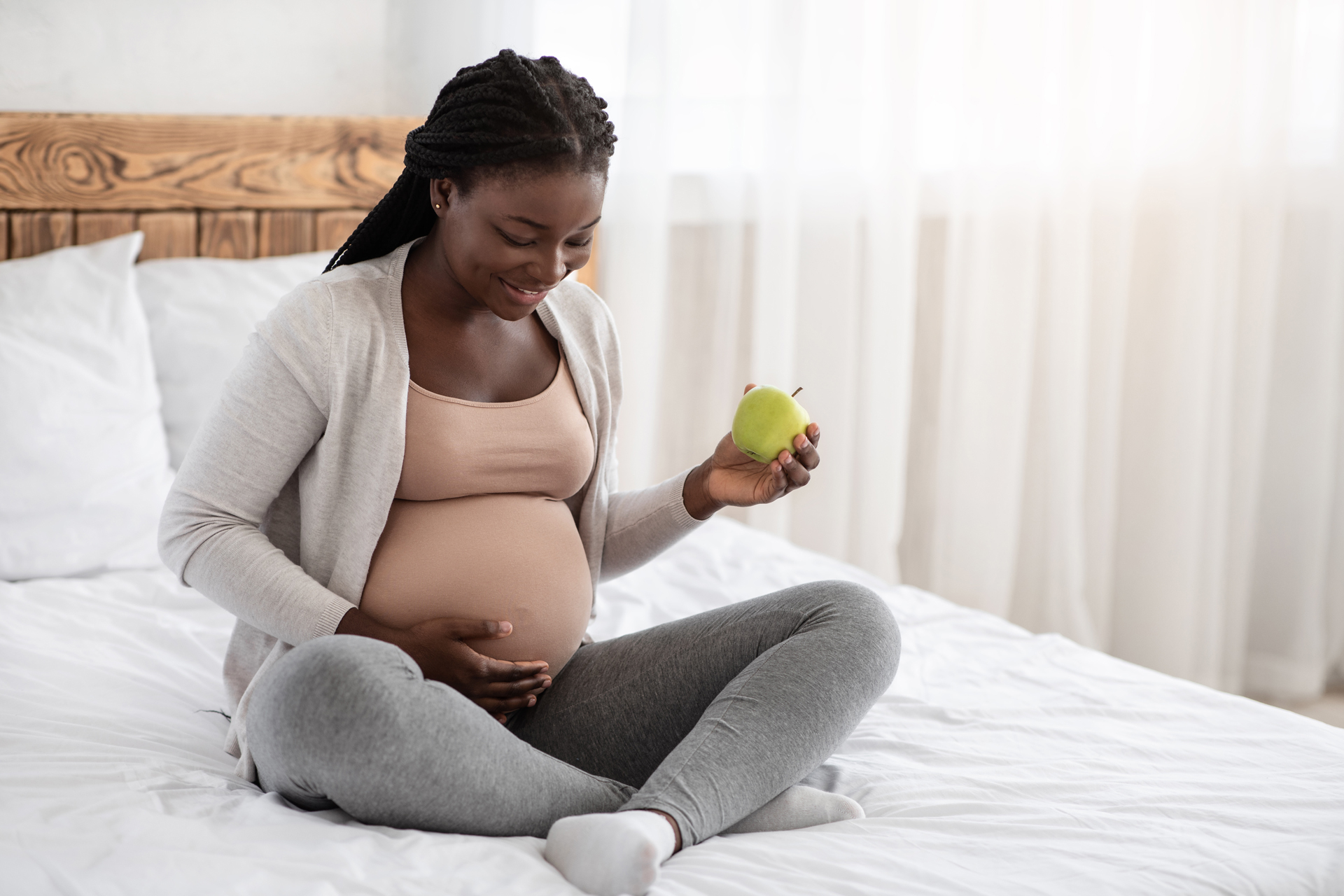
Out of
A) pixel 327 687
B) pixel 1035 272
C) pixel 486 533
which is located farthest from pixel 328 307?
pixel 1035 272

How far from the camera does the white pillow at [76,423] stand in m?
1.48

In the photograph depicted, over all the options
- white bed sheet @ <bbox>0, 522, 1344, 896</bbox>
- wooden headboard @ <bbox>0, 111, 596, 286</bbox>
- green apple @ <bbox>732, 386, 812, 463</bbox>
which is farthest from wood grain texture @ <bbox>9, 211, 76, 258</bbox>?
green apple @ <bbox>732, 386, 812, 463</bbox>

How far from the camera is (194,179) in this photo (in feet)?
6.18

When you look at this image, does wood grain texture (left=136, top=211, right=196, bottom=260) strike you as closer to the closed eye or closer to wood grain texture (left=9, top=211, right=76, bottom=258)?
wood grain texture (left=9, top=211, right=76, bottom=258)

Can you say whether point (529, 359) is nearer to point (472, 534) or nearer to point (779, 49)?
point (472, 534)

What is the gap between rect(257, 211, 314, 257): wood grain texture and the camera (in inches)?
77.4

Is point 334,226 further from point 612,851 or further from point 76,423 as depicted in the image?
point 612,851

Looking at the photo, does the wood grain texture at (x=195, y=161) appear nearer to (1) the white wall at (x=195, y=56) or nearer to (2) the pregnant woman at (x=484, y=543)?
(1) the white wall at (x=195, y=56)

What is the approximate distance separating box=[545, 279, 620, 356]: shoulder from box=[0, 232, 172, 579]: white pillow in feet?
2.46

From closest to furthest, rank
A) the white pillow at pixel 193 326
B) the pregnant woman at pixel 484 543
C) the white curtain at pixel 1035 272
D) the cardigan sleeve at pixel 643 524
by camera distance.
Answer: the pregnant woman at pixel 484 543 → the cardigan sleeve at pixel 643 524 → the white pillow at pixel 193 326 → the white curtain at pixel 1035 272

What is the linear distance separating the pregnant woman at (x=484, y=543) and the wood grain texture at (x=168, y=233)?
3.02ft

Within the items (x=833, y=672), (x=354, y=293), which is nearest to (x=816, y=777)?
(x=833, y=672)

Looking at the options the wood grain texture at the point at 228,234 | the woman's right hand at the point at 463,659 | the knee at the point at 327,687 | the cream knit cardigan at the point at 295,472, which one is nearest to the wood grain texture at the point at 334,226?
the wood grain texture at the point at 228,234

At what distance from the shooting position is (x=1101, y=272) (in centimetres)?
231
